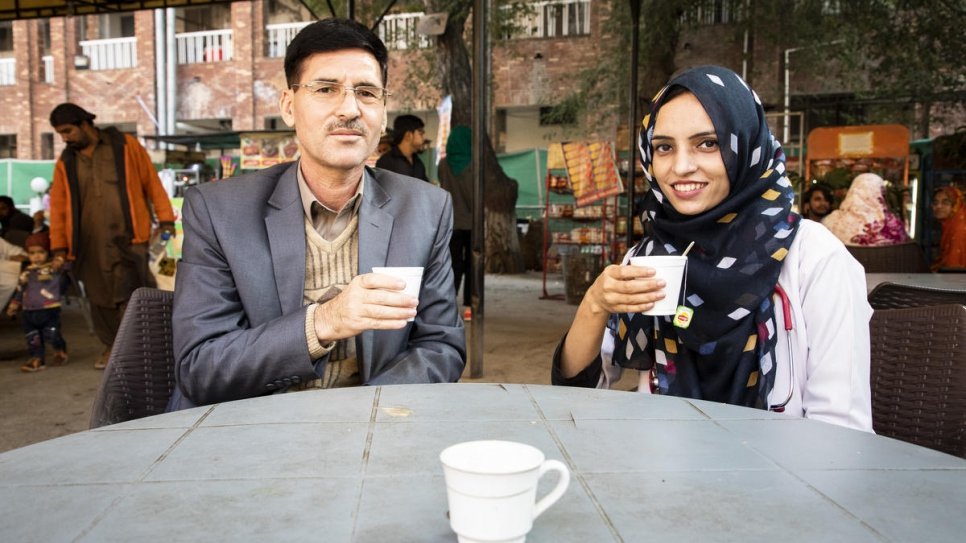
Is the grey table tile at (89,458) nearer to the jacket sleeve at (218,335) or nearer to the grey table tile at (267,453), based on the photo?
the grey table tile at (267,453)

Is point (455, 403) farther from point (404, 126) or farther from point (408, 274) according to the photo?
point (404, 126)

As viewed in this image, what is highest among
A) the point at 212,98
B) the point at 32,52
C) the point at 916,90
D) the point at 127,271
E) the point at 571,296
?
the point at 32,52

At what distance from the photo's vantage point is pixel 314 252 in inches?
74.3

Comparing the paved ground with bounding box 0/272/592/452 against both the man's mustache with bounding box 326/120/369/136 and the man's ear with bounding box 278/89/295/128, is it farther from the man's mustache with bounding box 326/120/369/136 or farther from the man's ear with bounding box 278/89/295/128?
the man's mustache with bounding box 326/120/369/136

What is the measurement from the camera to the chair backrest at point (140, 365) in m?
1.66

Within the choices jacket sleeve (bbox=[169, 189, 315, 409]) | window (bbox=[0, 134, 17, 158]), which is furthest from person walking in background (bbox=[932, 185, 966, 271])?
window (bbox=[0, 134, 17, 158])

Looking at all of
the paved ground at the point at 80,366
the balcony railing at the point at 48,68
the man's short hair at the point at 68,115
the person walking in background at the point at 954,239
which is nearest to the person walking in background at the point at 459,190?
the paved ground at the point at 80,366

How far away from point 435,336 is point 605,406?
2.36ft

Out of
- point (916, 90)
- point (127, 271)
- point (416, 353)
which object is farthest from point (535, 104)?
point (416, 353)

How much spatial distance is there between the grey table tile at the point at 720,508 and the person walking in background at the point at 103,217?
4.86 metres

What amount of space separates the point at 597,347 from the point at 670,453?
2.49 ft

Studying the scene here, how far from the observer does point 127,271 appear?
200 inches

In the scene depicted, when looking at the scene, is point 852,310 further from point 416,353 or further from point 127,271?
point 127,271

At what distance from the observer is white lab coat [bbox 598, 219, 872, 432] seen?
1550 millimetres
